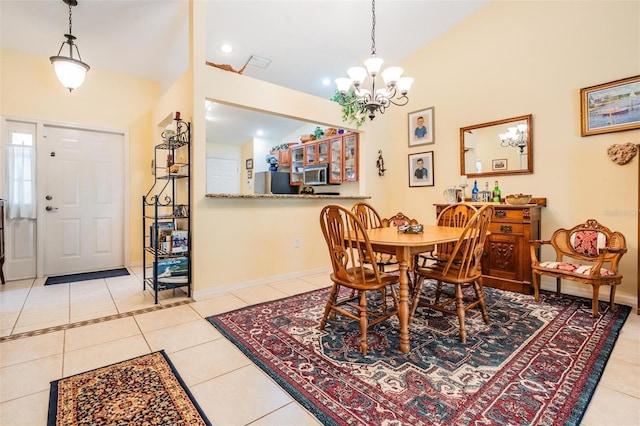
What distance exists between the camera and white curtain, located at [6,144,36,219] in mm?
3686

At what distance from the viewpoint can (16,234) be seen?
3.79m

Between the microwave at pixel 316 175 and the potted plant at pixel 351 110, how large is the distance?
1.10 metres

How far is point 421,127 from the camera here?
455 cm

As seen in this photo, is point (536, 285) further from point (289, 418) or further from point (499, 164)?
point (289, 418)

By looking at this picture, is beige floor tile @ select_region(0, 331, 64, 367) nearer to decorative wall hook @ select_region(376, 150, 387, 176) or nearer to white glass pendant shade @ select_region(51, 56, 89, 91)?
white glass pendant shade @ select_region(51, 56, 89, 91)

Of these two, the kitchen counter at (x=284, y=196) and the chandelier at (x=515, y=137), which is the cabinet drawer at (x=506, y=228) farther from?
the kitchen counter at (x=284, y=196)

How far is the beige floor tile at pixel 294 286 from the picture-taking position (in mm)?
3268

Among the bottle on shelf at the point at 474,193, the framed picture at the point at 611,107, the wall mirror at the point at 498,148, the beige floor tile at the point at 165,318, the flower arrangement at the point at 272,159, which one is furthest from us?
the flower arrangement at the point at 272,159

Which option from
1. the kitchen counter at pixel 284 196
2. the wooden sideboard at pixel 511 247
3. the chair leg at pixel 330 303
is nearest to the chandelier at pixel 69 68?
the kitchen counter at pixel 284 196

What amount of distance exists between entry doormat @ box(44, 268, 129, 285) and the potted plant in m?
3.66

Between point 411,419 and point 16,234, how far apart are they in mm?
4846

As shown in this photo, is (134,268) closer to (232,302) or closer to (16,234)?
(16,234)

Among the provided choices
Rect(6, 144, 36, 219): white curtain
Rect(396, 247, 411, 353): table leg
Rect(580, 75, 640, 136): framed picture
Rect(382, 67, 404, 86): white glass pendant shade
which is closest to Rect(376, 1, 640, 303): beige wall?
Rect(580, 75, 640, 136): framed picture

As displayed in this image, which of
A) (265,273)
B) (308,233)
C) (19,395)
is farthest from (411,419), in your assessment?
(308,233)
